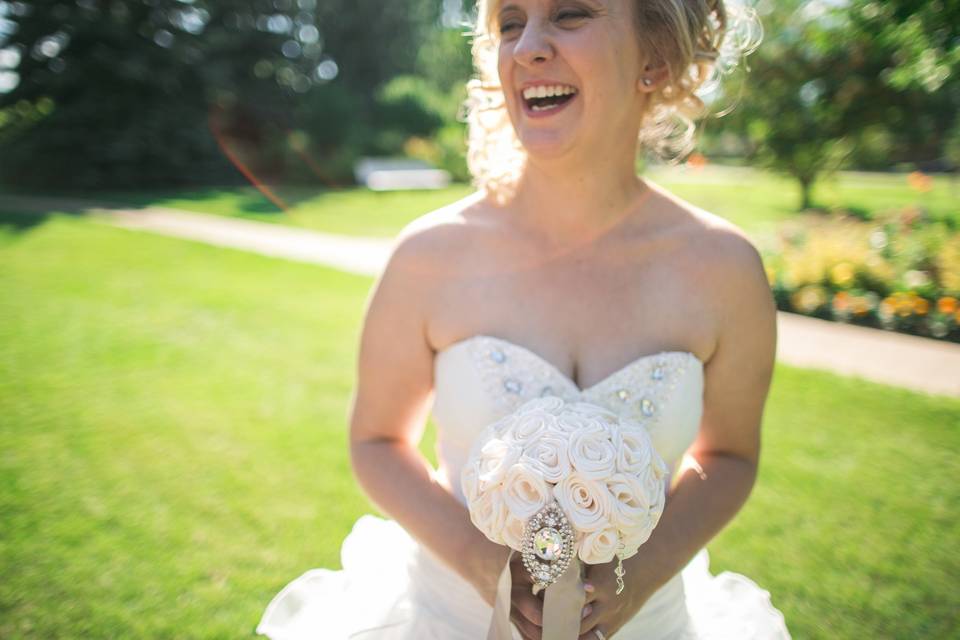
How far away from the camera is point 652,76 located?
6.38 feet

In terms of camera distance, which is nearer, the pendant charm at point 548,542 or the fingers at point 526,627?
the pendant charm at point 548,542

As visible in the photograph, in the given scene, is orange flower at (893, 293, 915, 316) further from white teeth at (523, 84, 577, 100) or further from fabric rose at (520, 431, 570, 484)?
fabric rose at (520, 431, 570, 484)

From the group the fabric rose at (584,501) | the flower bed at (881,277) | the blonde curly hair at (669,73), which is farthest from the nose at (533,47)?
the flower bed at (881,277)

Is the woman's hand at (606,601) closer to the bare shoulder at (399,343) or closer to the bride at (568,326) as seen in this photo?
the bride at (568,326)

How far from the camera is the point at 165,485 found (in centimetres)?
405

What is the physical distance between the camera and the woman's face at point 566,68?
1.70 m

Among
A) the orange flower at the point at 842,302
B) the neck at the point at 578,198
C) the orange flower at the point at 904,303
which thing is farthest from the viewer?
the orange flower at the point at 842,302

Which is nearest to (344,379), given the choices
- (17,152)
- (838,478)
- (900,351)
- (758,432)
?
(838,478)

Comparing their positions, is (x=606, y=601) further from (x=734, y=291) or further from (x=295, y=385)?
(x=295, y=385)

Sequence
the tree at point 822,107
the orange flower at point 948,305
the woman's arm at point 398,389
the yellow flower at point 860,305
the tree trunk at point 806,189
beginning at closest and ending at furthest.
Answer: the woman's arm at point 398,389, the orange flower at point 948,305, the yellow flower at point 860,305, the tree at point 822,107, the tree trunk at point 806,189

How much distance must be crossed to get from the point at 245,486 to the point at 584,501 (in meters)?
3.40

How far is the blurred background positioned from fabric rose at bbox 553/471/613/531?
68.8 inches

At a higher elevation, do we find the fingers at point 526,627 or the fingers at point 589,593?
Answer: the fingers at point 589,593

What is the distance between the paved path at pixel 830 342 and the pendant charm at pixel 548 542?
457 centimetres
